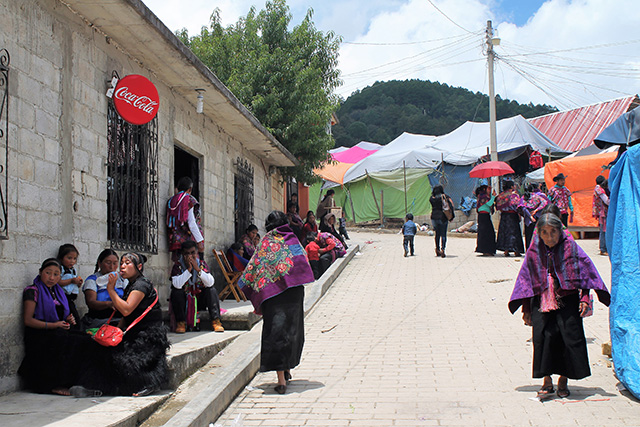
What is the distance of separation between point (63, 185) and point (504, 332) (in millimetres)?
5664

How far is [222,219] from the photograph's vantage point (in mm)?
11766

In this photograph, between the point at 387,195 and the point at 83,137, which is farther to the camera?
the point at 387,195

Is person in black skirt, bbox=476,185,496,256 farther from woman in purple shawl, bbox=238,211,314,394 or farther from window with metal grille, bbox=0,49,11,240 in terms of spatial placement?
window with metal grille, bbox=0,49,11,240

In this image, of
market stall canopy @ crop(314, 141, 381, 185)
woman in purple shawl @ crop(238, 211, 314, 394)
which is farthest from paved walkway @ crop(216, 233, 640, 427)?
market stall canopy @ crop(314, 141, 381, 185)

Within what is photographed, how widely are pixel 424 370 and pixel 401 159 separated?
22.1 metres

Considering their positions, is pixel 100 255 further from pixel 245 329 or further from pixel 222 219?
pixel 222 219

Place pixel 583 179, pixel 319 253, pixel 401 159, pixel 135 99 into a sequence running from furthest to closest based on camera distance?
pixel 401 159, pixel 583 179, pixel 319 253, pixel 135 99

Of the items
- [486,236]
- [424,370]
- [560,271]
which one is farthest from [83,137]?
[486,236]

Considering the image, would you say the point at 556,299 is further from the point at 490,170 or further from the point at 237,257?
the point at 490,170

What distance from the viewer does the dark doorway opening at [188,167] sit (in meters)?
10.6

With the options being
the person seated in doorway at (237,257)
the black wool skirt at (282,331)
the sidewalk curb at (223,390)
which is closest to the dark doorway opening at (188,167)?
the person seated in doorway at (237,257)

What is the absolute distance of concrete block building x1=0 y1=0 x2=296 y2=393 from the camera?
533cm

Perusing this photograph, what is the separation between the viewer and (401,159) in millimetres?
28297

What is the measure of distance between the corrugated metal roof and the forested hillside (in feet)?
57.6
